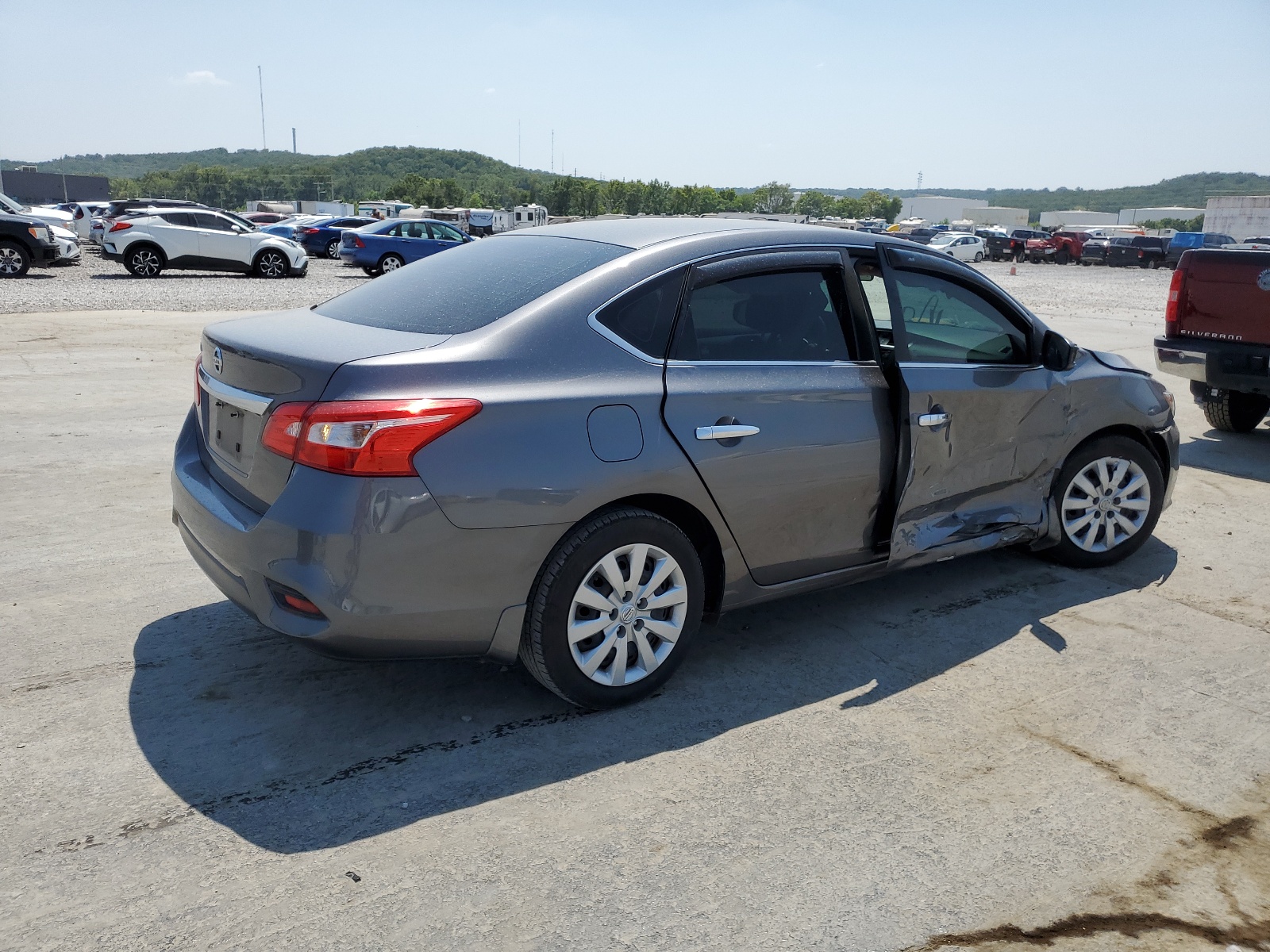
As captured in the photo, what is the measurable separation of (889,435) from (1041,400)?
108 centimetres

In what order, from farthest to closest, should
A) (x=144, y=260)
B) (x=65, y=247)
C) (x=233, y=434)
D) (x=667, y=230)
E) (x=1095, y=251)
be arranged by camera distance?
1. (x=1095, y=251)
2. (x=65, y=247)
3. (x=144, y=260)
4. (x=667, y=230)
5. (x=233, y=434)

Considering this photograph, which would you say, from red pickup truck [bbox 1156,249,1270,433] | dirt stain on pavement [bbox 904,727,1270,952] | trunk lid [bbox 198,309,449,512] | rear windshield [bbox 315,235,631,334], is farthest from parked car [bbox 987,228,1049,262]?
trunk lid [bbox 198,309,449,512]

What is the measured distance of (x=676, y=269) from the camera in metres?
3.80

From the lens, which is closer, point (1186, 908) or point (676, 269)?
point (1186, 908)

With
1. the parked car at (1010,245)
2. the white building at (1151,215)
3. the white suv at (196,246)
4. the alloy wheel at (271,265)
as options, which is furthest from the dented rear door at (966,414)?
the white building at (1151,215)

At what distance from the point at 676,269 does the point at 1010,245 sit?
5487cm

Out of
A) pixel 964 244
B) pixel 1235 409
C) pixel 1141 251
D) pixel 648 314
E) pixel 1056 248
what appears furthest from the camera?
pixel 1056 248

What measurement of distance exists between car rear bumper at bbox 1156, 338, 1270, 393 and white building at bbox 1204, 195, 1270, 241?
6843cm

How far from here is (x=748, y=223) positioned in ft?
14.2

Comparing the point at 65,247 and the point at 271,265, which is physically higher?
the point at 65,247

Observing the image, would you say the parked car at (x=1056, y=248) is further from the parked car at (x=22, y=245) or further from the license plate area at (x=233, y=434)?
the license plate area at (x=233, y=434)

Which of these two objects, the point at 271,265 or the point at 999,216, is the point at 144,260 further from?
the point at 999,216

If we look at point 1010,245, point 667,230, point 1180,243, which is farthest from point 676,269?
point 1010,245

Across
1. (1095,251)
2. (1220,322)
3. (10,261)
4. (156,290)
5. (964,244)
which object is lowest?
(156,290)
